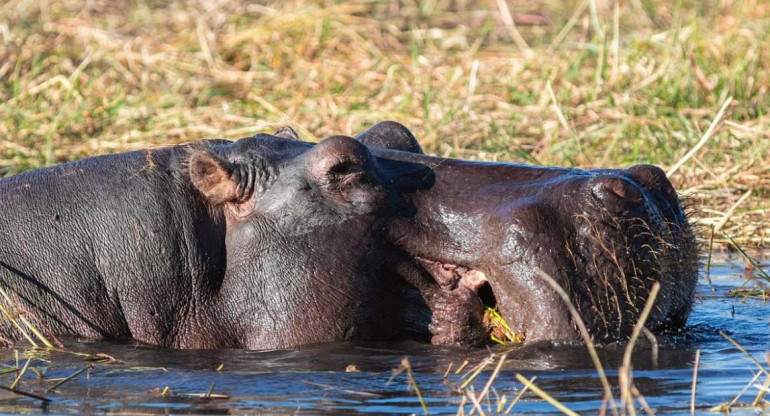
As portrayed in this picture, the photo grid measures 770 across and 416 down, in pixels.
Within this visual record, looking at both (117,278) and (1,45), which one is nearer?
(117,278)

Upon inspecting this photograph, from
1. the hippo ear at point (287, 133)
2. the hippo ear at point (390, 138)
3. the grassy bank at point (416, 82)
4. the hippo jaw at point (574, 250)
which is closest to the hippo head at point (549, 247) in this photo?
the hippo jaw at point (574, 250)

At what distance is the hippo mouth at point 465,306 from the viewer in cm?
425

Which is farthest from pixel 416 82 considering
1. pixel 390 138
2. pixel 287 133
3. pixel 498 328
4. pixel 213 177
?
pixel 498 328

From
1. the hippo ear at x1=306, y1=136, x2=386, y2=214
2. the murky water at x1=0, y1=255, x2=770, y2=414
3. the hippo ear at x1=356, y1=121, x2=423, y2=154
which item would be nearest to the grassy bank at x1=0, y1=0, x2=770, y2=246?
the hippo ear at x1=356, y1=121, x2=423, y2=154

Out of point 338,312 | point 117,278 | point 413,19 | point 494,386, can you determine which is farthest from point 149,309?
point 413,19

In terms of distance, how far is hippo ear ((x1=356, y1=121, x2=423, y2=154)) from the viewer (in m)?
4.71

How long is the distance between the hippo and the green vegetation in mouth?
21 mm

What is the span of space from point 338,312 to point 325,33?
7420 millimetres

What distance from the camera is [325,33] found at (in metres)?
11.5

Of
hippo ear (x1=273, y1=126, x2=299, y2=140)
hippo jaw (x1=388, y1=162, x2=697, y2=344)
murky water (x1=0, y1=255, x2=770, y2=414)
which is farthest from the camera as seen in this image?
hippo ear (x1=273, y1=126, x2=299, y2=140)

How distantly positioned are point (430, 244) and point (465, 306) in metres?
0.25

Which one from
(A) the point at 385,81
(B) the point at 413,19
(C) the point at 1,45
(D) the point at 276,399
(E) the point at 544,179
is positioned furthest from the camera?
(B) the point at 413,19

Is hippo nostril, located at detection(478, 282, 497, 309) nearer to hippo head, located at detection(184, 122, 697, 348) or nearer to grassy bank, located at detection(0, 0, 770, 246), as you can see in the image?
hippo head, located at detection(184, 122, 697, 348)

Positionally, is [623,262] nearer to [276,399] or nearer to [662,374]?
[662,374]
